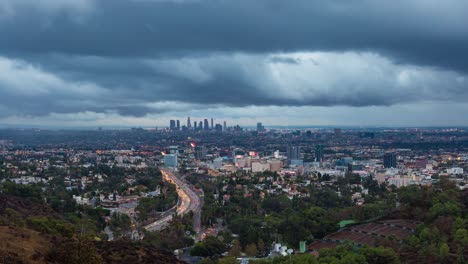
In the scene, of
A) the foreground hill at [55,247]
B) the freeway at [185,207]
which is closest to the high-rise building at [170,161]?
the freeway at [185,207]

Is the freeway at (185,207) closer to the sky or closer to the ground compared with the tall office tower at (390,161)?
closer to the ground

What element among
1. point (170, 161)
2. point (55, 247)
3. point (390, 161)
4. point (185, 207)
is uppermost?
point (55, 247)

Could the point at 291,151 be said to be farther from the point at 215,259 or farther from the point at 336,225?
the point at 215,259

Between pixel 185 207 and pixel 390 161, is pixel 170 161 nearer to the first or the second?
pixel 390 161

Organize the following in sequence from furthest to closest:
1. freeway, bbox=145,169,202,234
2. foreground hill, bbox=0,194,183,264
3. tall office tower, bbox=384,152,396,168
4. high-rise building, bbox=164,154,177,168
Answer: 1. high-rise building, bbox=164,154,177,168
2. tall office tower, bbox=384,152,396,168
3. freeway, bbox=145,169,202,234
4. foreground hill, bbox=0,194,183,264

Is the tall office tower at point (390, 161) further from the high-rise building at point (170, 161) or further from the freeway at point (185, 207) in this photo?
the high-rise building at point (170, 161)

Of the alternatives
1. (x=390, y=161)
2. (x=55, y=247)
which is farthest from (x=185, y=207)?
(x=390, y=161)

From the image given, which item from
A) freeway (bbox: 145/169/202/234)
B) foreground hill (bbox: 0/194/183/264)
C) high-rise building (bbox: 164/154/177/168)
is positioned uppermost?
foreground hill (bbox: 0/194/183/264)

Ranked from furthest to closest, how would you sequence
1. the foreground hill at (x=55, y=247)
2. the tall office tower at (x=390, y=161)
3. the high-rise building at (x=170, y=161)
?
the high-rise building at (x=170, y=161)
the tall office tower at (x=390, y=161)
the foreground hill at (x=55, y=247)

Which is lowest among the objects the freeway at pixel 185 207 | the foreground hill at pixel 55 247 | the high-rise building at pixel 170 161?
the freeway at pixel 185 207

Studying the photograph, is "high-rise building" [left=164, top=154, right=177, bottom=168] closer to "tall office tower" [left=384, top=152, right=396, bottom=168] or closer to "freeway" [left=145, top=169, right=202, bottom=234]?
"freeway" [left=145, top=169, right=202, bottom=234]

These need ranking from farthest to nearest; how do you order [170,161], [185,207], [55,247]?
1. [170,161]
2. [185,207]
3. [55,247]

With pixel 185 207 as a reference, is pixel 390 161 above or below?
Answer: above

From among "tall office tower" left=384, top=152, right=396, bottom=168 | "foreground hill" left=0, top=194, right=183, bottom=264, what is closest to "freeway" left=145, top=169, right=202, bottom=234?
"foreground hill" left=0, top=194, right=183, bottom=264
